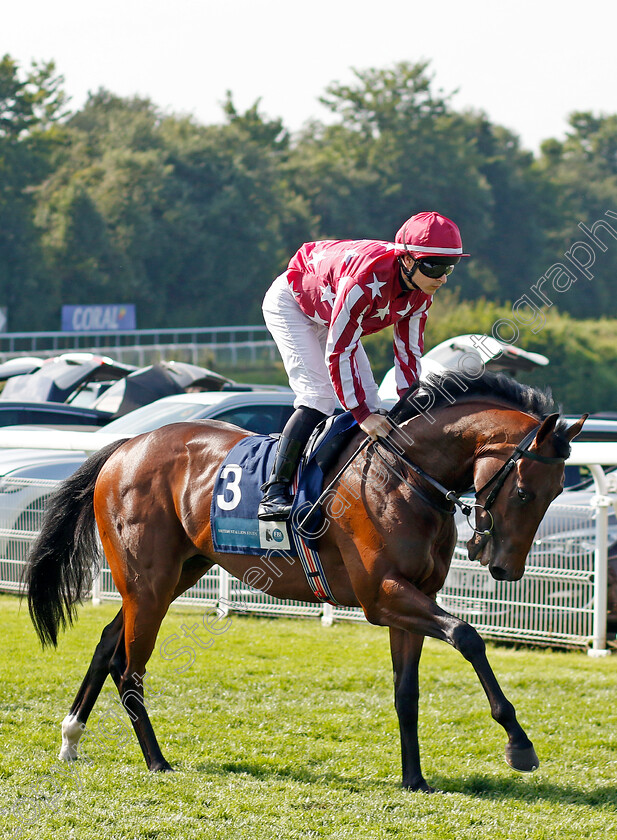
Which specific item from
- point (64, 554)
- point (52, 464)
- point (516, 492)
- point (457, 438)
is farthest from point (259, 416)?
point (516, 492)

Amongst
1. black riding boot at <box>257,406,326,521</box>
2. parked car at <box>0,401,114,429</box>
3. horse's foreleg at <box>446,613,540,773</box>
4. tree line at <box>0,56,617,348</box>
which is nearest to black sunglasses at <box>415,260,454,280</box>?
black riding boot at <box>257,406,326,521</box>

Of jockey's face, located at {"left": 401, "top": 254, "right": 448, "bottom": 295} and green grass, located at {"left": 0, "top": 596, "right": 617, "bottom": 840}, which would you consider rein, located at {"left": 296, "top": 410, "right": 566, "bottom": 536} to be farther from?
green grass, located at {"left": 0, "top": 596, "right": 617, "bottom": 840}

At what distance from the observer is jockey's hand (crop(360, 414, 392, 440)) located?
4.00 metres

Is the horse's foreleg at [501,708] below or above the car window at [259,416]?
below

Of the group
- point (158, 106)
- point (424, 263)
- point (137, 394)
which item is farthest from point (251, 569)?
point (158, 106)

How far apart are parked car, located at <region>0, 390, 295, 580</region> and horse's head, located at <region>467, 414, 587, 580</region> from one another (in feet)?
13.8

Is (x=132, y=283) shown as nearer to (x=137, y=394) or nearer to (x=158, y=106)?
(x=158, y=106)

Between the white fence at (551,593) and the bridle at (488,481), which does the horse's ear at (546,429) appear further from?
the white fence at (551,593)

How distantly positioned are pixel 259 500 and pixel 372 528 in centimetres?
58

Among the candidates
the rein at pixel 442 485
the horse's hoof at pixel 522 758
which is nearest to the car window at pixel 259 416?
the rein at pixel 442 485

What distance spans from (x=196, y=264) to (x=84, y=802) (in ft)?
140

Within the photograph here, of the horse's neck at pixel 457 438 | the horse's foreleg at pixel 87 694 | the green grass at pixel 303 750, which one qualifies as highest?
the horse's neck at pixel 457 438

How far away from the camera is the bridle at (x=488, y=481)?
12.1 feet

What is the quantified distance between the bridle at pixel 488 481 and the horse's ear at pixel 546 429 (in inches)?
1.8
